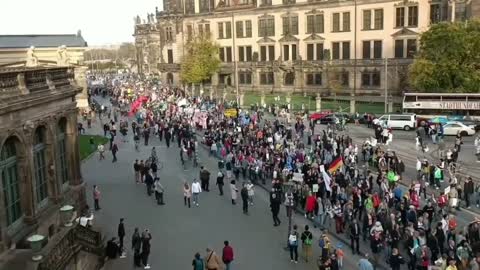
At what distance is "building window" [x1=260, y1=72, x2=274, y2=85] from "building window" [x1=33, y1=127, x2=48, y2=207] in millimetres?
60043

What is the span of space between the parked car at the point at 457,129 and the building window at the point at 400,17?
26521mm

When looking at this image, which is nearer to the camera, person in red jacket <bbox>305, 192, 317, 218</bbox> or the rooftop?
person in red jacket <bbox>305, 192, 317, 218</bbox>

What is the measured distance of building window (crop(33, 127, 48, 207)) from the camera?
1906cm

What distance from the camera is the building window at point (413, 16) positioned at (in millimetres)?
63781

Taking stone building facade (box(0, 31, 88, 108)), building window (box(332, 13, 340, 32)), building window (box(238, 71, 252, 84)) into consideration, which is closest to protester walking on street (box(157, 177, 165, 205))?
stone building facade (box(0, 31, 88, 108))

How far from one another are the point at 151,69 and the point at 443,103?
94.0 metres

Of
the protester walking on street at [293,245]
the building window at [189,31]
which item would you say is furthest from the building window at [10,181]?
Answer: the building window at [189,31]

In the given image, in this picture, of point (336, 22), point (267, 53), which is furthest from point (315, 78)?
point (267, 53)

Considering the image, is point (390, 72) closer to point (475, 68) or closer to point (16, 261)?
point (475, 68)

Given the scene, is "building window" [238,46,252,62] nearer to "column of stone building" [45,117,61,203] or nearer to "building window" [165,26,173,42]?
"building window" [165,26,173,42]

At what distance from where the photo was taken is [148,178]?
93.7ft

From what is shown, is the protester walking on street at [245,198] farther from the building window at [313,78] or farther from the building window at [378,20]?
the building window at [313,78]

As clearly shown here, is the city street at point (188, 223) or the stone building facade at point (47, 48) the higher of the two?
the stone building facade at point (47, 48)

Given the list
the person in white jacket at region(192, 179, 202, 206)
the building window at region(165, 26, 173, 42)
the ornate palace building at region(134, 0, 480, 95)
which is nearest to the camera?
the person in white jacket at region(192, 179, 202, 206)
